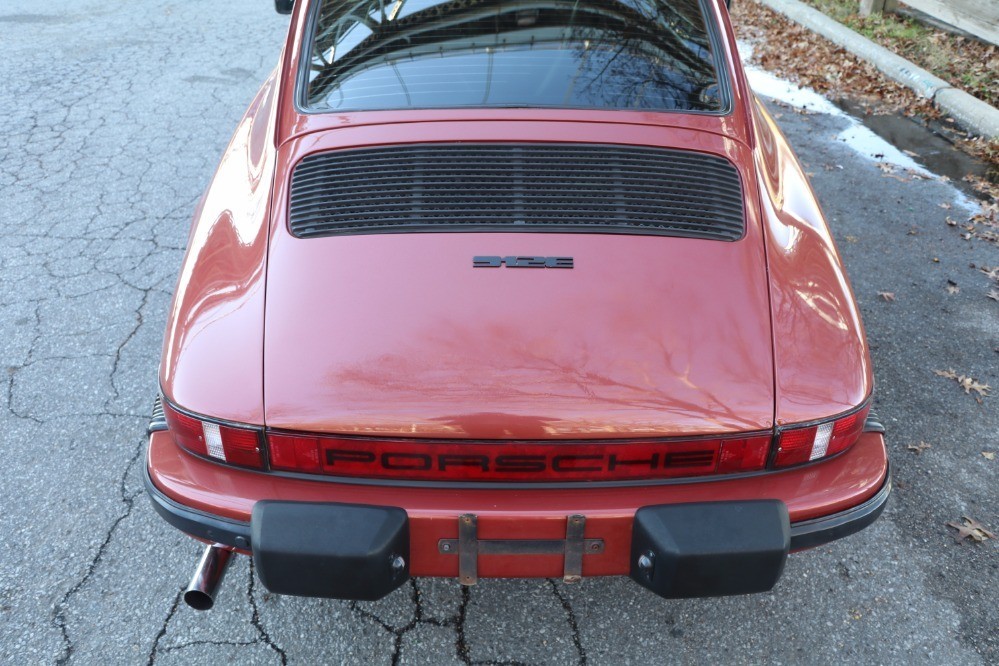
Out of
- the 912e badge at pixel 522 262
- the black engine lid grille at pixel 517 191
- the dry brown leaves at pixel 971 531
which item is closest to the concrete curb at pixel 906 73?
the dry brown leaves at pixel 971 531

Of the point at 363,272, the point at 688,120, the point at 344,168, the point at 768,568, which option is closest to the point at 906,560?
the point at 768,568

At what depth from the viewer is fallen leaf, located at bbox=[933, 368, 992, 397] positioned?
3193 millimetres

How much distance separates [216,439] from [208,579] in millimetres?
426

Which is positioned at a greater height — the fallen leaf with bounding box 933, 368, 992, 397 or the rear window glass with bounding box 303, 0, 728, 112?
the rear window glass with bounding box 303, 0, 728, 112

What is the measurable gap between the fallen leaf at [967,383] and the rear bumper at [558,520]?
1738 millimetres

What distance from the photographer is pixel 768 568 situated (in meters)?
1.66

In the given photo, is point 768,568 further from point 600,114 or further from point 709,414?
point 600,114

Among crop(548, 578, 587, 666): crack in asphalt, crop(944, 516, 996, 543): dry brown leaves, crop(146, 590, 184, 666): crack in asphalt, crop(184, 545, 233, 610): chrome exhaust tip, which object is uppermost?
crop(184, 545, 233, 610): chrome exhaust tip

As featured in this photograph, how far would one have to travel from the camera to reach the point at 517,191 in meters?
2.08

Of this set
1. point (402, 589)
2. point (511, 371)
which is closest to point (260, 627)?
point (402, 589)

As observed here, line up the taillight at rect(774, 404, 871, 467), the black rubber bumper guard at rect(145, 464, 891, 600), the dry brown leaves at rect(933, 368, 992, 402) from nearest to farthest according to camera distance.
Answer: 1. the black rubber bumper guard at rect(145, 464, 891, 600)
2. the taillight at rect(774, 404, 871, 467)
3. the dry brown leaves at rect(933, 368, 992, 402)

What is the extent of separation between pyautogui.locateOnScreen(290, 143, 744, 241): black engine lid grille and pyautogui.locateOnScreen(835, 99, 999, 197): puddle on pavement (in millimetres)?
3839

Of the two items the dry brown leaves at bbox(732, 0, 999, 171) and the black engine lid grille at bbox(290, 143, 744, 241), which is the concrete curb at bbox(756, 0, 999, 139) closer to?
the dry brown leaves at bbox(732, 0, 999, 171)

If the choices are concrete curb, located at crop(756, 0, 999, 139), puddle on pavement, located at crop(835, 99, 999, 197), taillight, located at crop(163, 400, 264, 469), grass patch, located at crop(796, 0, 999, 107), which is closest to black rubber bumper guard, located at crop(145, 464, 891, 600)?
taillight, located at crop(163, 400, 264, 469)
